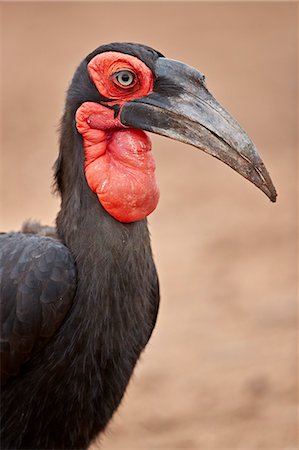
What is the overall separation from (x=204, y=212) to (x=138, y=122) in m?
4.64

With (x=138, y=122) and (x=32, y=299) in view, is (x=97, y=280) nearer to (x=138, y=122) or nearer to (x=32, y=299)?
(x=32, y=299)

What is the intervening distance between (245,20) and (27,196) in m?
5.61

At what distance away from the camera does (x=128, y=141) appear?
3279mm

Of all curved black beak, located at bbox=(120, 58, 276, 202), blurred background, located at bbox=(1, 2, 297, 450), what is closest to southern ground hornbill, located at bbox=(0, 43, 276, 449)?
curved black beak, located at bbox=(120, 58, 276, 202)

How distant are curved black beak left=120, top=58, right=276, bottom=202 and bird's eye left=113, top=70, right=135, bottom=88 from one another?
61 millimetres

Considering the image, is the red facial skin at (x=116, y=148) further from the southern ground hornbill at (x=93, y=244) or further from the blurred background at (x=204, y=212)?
the blurred background at (x=204, y=212)

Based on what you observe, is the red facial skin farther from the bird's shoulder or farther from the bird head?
the bird's shoulder

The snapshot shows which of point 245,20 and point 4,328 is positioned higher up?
point 245,20

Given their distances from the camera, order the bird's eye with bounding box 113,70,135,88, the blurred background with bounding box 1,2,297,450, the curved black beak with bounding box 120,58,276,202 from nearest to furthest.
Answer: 1. the curved black beak with bounding box 120,58,276,202
2. the bird's eye with bounding box 113,70,135,88
3. the blurred background with bounding box 1,2,297,450

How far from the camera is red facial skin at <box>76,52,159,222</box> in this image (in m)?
3.22

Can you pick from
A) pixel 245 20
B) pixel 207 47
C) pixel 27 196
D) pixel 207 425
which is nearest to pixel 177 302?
pixel 207 425

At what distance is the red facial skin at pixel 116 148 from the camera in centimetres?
322

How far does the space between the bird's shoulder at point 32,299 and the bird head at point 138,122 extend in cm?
25

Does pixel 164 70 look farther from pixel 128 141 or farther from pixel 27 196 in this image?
pixel 27 196
